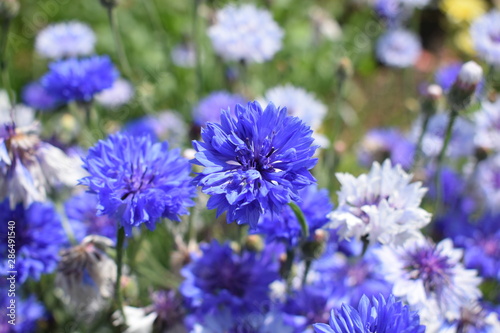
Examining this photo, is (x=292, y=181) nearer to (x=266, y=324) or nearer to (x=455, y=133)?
(x=266, y=324)

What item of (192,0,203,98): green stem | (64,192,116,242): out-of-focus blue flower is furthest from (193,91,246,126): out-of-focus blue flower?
(64,192,116,242): out-of-focus blue flower

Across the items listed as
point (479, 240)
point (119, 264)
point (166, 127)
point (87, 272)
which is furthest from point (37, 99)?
point (479, 240)

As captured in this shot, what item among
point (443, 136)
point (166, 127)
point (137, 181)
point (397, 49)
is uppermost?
point (397, 49)

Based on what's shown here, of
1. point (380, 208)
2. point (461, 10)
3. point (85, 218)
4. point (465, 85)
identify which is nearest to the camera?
point (380, 208)

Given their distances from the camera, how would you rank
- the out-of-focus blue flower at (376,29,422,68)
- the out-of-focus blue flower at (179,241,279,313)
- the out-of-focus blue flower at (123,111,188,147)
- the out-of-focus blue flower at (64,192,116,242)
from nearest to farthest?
the out-of-focus blue flower at (179,241,279,313) < the out-of-focus blue flower at (64,192,116,242) < the out-of-focus blue flower at (123,111,188,147) < the out-of-focus blue flower at (376,29,422,68)

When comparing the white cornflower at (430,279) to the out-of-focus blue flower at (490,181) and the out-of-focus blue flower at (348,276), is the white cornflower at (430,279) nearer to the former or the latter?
the out-of-focus blue flower at (348,276)

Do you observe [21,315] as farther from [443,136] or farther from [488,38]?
[488,38]

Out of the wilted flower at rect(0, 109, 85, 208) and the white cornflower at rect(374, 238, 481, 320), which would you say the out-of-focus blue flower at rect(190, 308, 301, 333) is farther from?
the wilted flower at rect(0, 109, 85, 208)
